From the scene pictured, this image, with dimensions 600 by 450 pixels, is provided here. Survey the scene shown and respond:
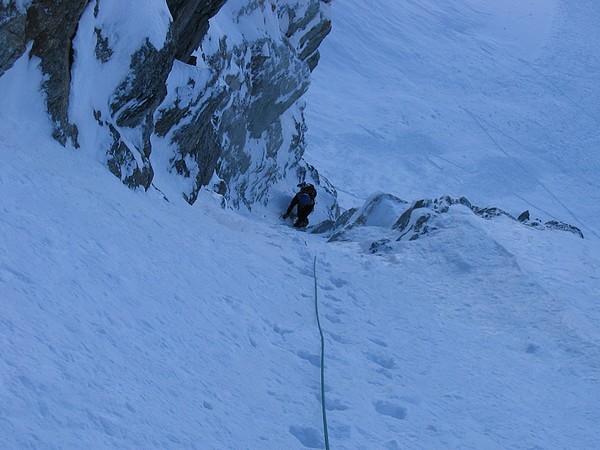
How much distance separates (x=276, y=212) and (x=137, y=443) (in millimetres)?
15879

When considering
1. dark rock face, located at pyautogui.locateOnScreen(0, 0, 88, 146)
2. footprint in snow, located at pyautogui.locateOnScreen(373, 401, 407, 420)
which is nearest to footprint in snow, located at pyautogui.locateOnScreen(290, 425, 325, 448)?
footprint in snow, located at pyautogui.locateOnScreen(373, 401, 407, 420)

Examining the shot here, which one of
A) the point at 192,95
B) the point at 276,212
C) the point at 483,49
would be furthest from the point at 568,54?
the point at 192,95

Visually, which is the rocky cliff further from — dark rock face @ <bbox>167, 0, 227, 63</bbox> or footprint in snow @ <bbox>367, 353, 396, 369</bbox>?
footprint in snow @ <bbox>367, 353, 396, 369</bbox>

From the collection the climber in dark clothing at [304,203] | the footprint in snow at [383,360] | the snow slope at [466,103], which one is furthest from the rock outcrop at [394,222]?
the snow slope at [466,103]

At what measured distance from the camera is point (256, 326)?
22.2 ft

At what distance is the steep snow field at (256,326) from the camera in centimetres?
407

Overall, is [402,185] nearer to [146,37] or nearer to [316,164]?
[316,164]

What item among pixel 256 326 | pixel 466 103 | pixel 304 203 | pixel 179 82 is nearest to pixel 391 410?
pixel 256 326

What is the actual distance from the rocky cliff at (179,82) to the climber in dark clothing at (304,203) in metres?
1.15

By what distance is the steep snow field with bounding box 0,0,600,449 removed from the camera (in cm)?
407

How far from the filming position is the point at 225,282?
7.58 metres

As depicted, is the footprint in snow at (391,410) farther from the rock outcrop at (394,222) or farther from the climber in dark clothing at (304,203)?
the climber in dark clothing at (304,203)

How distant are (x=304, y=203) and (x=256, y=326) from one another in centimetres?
1151

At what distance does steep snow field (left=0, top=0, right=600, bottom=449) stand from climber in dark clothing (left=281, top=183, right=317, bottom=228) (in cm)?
471
